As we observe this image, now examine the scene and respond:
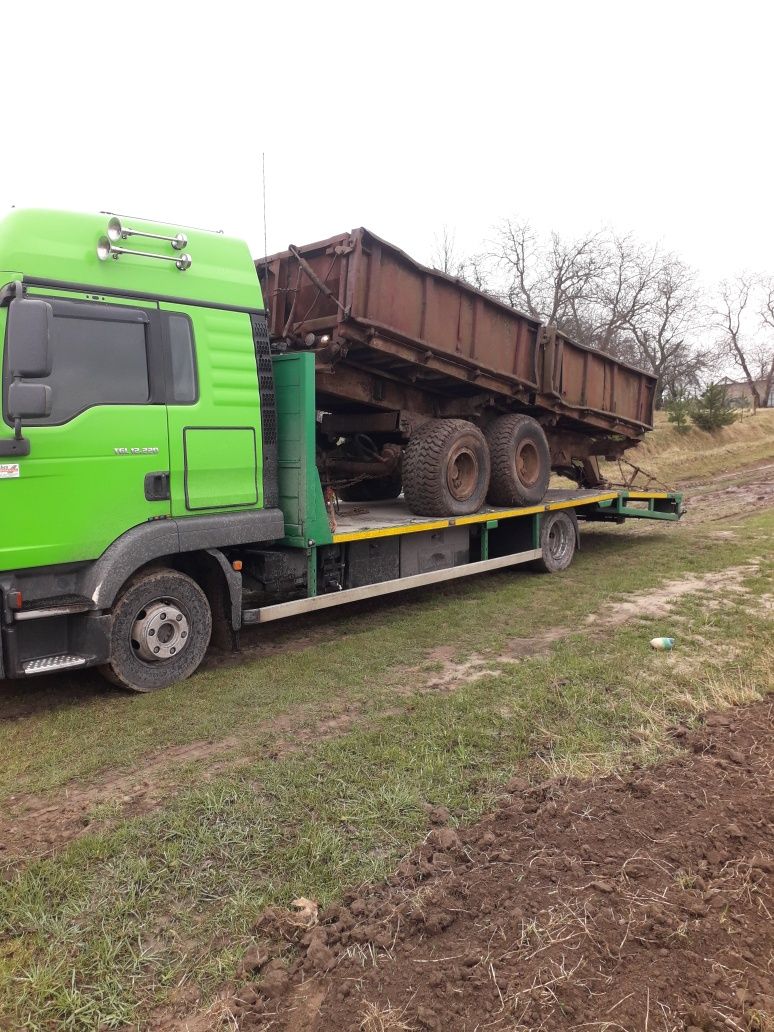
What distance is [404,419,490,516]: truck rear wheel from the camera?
24.3ft

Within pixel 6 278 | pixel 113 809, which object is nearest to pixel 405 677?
pixel 113 809

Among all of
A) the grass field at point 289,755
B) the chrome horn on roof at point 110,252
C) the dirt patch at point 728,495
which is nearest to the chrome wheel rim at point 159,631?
the grass field at point 289,755

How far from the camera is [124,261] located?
4969 millimetres

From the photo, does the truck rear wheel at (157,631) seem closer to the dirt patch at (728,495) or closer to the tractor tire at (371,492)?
the tractor tire at (371,492)

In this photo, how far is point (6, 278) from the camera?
14.6 feet

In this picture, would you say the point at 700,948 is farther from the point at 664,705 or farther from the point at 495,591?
the point at 495,591

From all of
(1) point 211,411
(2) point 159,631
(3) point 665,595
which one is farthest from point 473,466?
(2) point 159,631

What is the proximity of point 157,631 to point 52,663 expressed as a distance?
72 cm

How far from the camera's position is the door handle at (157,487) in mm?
5012

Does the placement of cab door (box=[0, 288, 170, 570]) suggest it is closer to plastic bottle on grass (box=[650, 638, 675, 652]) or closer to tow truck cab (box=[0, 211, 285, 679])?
tow truck cab (box=[0, 211, 285, 679])

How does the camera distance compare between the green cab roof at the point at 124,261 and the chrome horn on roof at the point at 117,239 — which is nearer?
the green cab roof at the point at 124,261

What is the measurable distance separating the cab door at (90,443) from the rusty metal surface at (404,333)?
1899 millimetres

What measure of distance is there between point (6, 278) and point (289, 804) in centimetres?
344

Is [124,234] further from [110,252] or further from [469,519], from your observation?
[469,519]
